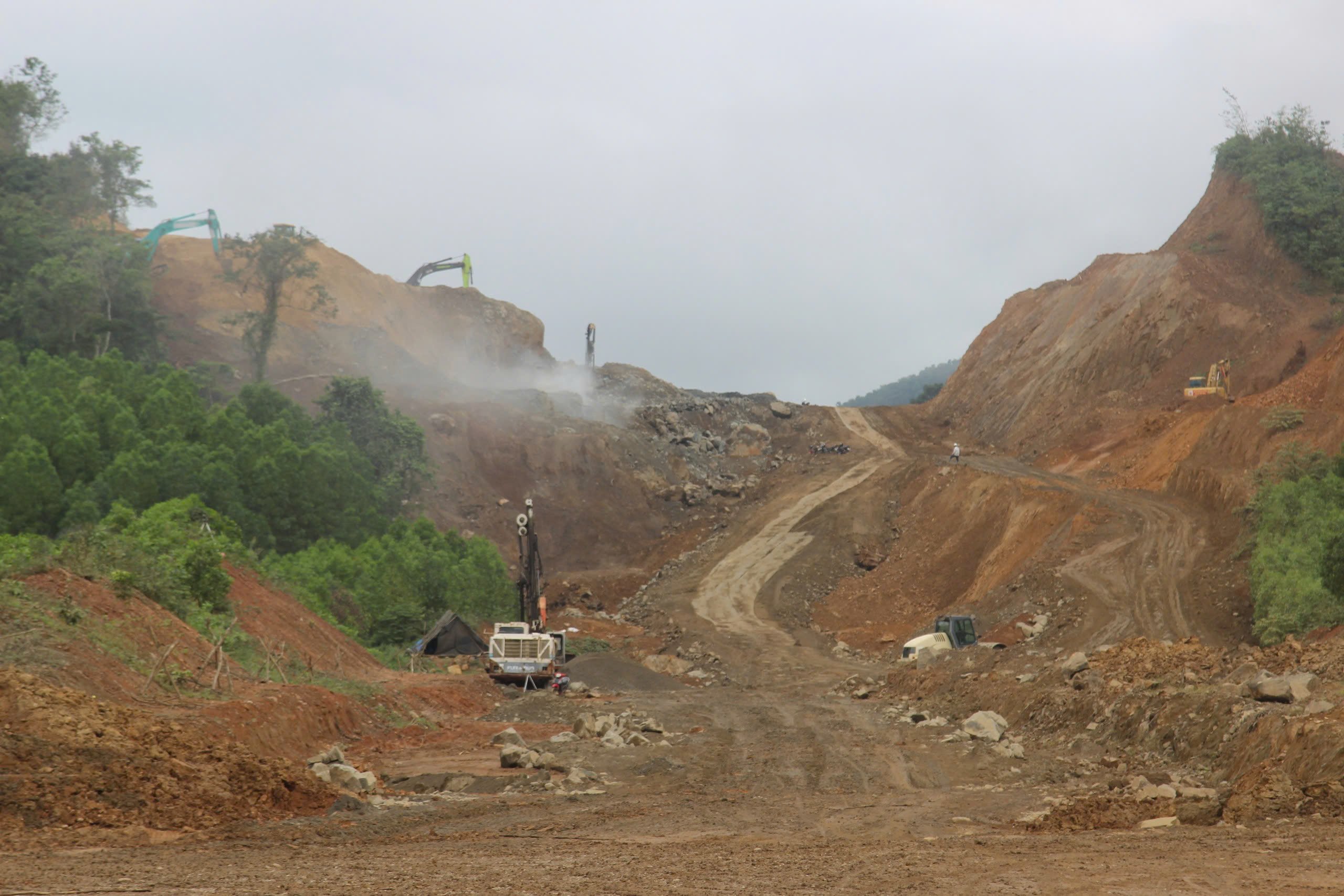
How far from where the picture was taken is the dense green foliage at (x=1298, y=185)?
237 feet

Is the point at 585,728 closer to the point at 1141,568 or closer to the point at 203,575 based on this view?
the point at 203,575

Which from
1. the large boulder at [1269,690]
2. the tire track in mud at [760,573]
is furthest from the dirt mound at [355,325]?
the large boulder at [1269,690]

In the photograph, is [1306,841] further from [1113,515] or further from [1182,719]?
[1113,515]

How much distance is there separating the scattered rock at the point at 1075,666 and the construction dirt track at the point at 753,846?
370cm

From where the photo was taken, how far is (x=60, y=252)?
74500 millimetres

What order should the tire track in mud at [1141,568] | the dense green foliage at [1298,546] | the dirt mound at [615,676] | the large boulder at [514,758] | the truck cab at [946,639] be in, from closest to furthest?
1. the large boulder at [514,758]
2. the dense green foliage at [1298,546]
3. the tire track in mud at [1141,568]
4. the dirt mound at [615,676]
5. the truck cab at [946,639]

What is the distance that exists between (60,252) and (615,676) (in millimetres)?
55551

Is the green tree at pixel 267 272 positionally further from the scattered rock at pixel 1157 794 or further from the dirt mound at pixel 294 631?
the scattered rock at pixel 1157 794

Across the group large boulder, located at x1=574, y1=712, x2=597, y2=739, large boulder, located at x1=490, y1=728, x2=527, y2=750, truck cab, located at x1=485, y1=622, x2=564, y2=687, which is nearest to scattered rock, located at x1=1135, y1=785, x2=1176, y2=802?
large boulder, located at x1=490, y1=728, x2=527, y2=750

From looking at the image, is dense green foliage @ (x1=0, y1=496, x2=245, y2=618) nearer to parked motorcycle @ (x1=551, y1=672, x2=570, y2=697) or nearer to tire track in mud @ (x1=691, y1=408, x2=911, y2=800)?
parked motorcycle @ (x1=551, y1=672, x2=570, y2=697)

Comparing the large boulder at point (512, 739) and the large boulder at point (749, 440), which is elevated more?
the large boulder at point (749, 440)

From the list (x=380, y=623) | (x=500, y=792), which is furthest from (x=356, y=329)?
(x=500, y=792)

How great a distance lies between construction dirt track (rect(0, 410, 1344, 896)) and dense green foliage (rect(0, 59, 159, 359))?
196ft

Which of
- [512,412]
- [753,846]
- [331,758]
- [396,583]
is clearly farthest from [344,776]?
[512,412]
